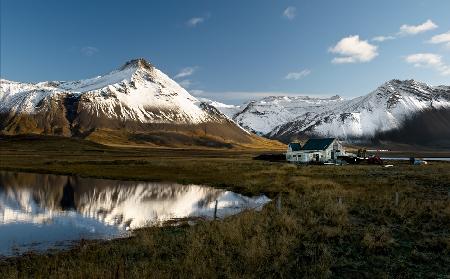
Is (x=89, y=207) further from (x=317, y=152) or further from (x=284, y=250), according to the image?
(x=317, y=152)

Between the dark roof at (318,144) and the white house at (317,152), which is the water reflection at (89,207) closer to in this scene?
the white house at (317,152)

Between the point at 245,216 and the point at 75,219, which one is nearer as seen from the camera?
the point at 245,216

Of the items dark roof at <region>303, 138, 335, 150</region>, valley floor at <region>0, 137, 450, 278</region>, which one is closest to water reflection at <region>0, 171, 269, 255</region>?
valley floor at <region>0, 137, 450, 278</region>

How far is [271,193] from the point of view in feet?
163

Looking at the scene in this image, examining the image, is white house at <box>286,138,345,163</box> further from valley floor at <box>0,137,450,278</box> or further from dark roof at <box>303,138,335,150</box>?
valley floor at <box>0,137,450,278</box>

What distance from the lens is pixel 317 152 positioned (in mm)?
121000

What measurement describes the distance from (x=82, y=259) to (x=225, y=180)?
45.8m

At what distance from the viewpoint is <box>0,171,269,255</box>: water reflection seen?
2794 cm

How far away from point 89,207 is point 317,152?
8900 centimetres

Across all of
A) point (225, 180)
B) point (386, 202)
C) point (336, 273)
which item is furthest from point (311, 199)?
point (225, 180)

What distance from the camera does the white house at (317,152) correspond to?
394ft

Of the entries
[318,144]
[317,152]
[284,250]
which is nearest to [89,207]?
[284,250]

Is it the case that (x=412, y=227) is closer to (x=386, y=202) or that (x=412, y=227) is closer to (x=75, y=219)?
(x=386, y=202)

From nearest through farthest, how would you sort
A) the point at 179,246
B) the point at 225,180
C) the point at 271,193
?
1. the point at 179,246
2. the point at 271,193
3. the point at 225,180
